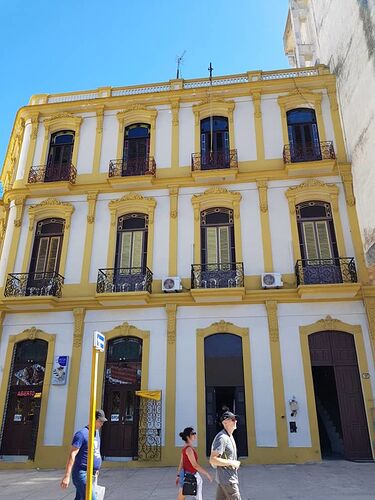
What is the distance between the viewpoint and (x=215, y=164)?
15.2 metres

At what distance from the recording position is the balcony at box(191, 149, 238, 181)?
1467cm

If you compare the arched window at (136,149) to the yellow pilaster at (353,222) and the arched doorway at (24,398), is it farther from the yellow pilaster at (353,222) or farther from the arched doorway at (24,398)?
the yellow pilaster at (353,222)

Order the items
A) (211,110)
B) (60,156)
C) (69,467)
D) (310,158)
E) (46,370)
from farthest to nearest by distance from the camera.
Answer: (60,156), (211,110), (310,158), (46,370), (69,467)

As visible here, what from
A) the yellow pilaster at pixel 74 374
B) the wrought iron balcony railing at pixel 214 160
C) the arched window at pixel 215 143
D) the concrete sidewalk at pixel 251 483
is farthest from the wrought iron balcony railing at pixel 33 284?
the arched window at pixel 215 143

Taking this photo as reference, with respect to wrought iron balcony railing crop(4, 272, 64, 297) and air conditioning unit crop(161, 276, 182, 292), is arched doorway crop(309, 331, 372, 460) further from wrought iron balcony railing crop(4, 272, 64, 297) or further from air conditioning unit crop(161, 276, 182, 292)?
wrought iron balcony railing crop(4, 272, 64, 297)

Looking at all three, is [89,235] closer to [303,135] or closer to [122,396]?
[122,396]

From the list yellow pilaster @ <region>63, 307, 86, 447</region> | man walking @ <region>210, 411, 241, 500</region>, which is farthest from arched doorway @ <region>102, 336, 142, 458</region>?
man walking @ <region>210, 411, 241, 500</region>

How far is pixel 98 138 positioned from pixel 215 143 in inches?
185

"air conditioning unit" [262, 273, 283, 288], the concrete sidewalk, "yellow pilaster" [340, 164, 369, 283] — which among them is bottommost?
the concrete sidewalk

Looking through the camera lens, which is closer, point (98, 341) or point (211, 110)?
point (98, 341)

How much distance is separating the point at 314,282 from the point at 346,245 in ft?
5.87

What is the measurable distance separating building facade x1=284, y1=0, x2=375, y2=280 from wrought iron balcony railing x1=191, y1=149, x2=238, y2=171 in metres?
4.10

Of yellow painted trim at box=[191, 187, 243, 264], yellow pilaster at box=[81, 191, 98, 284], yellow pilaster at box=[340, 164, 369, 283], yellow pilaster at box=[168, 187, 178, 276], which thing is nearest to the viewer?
yellow pilaster at box=[340, 164, 369, 283]

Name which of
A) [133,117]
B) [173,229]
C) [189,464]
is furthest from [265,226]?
[189,464]
